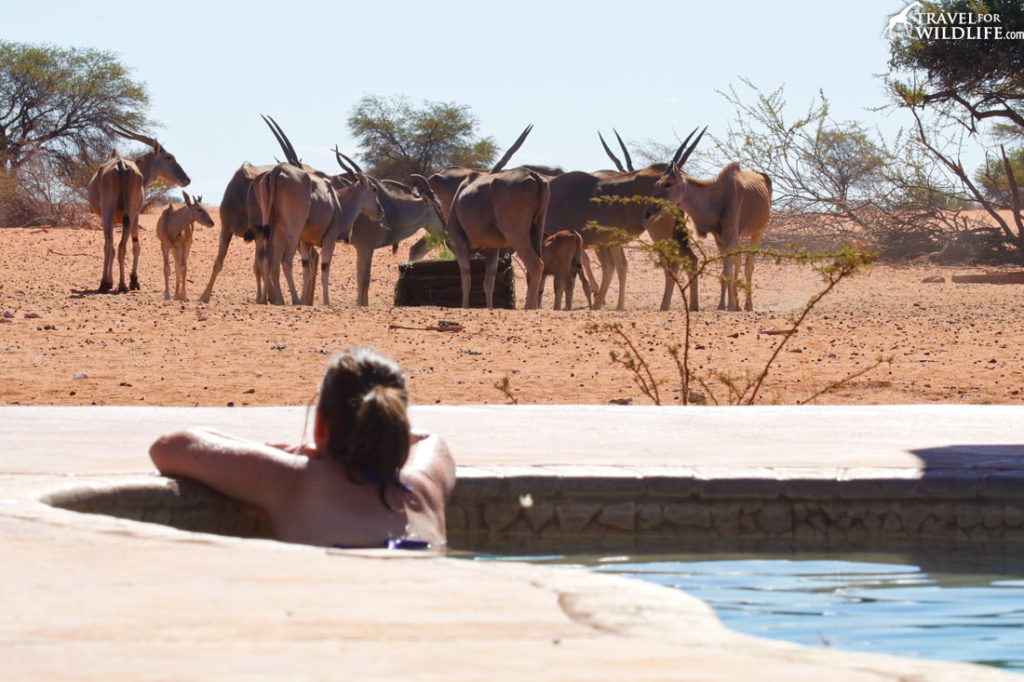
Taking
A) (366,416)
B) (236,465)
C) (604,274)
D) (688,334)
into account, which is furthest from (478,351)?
(604,274)

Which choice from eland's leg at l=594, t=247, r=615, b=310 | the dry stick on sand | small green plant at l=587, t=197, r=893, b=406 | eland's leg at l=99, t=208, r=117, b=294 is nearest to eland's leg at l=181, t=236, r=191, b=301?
eland's leg at l=99, t=208, r=117, b=294

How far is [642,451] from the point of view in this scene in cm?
565

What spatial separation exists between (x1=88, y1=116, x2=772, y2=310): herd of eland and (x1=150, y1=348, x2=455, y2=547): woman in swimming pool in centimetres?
1260

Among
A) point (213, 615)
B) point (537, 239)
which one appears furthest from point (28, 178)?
point (213, 615)

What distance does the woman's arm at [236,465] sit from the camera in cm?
446

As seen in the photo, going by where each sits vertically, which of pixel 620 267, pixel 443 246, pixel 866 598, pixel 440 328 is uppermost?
pixel 443 246

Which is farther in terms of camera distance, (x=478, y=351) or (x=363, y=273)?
(x=363, y=273)

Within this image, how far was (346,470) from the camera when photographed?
433 centimetres

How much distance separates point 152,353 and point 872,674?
31.7 feet

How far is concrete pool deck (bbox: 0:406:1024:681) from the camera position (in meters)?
2.38

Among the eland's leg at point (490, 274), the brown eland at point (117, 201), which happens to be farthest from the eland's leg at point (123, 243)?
the eland's leg at point (490, 274)

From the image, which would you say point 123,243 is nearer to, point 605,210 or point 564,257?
point 564,257

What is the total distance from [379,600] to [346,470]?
1402 millimetres

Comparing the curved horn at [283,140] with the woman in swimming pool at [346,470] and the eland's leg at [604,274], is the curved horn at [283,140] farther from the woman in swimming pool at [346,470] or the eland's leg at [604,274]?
the woman in swimming pool at [346,470]
